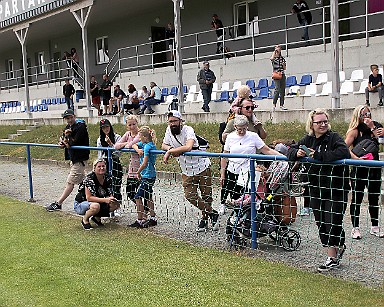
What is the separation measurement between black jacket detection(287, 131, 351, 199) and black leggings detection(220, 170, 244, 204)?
120 cm

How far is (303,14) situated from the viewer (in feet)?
59.1

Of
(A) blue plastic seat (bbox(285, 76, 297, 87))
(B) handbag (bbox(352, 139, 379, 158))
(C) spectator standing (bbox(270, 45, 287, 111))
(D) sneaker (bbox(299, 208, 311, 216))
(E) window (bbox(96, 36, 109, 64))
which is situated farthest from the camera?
(E) window (bbox(96, 36, 109, 64))

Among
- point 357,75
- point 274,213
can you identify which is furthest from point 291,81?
point 274,213

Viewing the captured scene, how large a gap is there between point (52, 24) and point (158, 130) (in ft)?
42.2

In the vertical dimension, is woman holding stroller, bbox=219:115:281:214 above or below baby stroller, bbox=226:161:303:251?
above

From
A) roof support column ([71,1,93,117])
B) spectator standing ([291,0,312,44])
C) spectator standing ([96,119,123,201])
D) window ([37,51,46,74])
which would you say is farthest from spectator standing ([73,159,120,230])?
window ([37,51,46,74])

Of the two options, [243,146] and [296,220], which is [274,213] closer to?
[296,220]

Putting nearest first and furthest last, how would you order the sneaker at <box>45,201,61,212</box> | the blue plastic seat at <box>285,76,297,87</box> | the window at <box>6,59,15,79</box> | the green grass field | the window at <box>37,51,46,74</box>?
the green grass field
the sneaker at <box>45,201,61,212</box>
the blue plastic seat at <box>285,76,297,87</box>
the window at <box>37,51,46,74</box>
the window at <box>6,59,15,79</box>

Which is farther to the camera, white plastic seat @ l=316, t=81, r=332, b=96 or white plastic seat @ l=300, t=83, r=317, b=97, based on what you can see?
white plastic seat @ l=300, t=83, r=317, b=97

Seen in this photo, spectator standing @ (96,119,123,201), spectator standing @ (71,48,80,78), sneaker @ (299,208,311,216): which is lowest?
sneaker @ (299,208,311,216)

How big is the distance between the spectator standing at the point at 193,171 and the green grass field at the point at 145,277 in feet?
2.50

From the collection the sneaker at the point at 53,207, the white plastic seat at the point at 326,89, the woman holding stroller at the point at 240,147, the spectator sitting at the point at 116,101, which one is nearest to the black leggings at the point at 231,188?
the woman holding stroller at the point at 240,147

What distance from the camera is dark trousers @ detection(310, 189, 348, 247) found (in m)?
5.34

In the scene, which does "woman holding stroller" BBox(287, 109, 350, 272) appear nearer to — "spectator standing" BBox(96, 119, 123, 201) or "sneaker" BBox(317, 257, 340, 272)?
"sneaker" BBox(317, 257, 340, 272)
